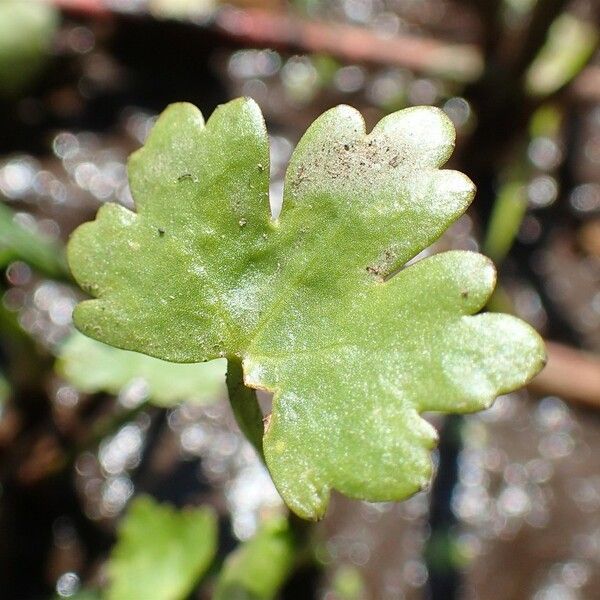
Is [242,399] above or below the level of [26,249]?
above

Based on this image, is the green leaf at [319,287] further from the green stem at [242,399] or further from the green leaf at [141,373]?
Answer: the green leaf at [141,373]

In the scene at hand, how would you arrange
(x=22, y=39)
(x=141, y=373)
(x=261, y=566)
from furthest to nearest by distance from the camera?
1. (x=22, y=39)
2. (x=141, y=373)
3. (x=261, y=566)

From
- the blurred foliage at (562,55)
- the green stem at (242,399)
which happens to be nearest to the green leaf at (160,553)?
the green stem at (242,399)

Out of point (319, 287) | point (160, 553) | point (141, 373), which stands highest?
point (319, 287)

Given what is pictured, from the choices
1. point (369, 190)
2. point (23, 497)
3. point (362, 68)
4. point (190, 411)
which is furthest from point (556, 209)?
point (23, 497)

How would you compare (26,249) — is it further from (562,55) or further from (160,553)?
(562,55)

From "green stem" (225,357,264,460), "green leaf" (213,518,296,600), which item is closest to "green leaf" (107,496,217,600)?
"green leaf" (213,518,296,600)

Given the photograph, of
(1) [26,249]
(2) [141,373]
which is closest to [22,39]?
(1) [26,249]

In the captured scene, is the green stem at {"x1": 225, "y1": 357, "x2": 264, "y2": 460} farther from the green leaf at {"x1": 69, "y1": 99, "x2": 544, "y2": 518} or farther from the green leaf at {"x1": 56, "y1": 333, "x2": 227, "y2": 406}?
the green leaf at {"x1": 56, "y1": 333, "x2": 227, "y2": 406}
